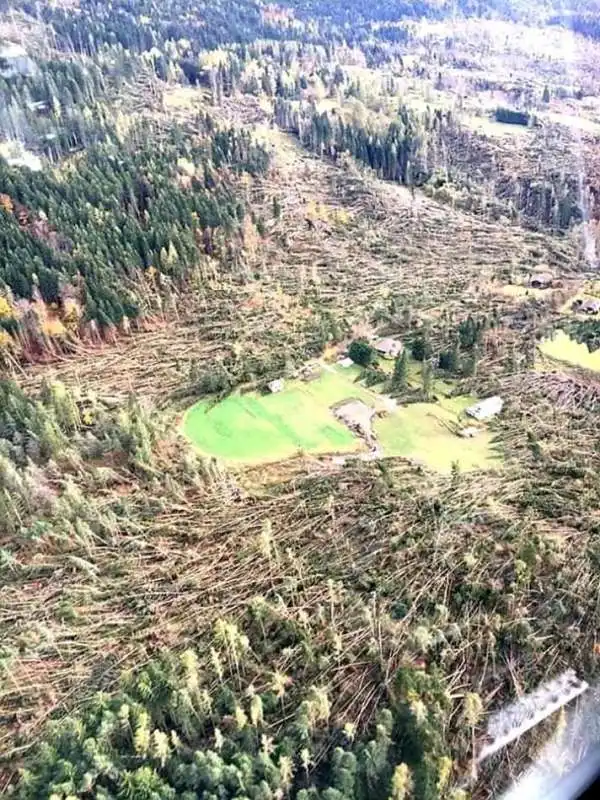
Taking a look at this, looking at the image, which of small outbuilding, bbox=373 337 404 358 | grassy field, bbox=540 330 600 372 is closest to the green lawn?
small outbuilding, bbox=373 337 404 358

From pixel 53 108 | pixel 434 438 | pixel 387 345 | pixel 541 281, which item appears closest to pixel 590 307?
pixel 541 281

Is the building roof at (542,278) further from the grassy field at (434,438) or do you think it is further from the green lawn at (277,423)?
the green lawn at (277,423)

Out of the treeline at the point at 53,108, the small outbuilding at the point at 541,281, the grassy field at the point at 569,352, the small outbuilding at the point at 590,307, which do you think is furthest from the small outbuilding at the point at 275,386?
the treeline at the point at 53,108

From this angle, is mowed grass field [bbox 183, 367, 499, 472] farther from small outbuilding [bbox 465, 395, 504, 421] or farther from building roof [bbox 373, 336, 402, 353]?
building roof [bbox 373, 336, 402, 353]

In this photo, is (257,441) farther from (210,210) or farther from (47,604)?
(210,210)

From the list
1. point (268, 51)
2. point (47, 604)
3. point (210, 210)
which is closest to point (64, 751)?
point (47, 604)

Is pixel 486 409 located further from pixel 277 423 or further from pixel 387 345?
pixel 277 423

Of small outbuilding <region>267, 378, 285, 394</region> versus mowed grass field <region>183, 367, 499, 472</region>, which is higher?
small outbuilding <region>267, 378, 285, 394</region>
